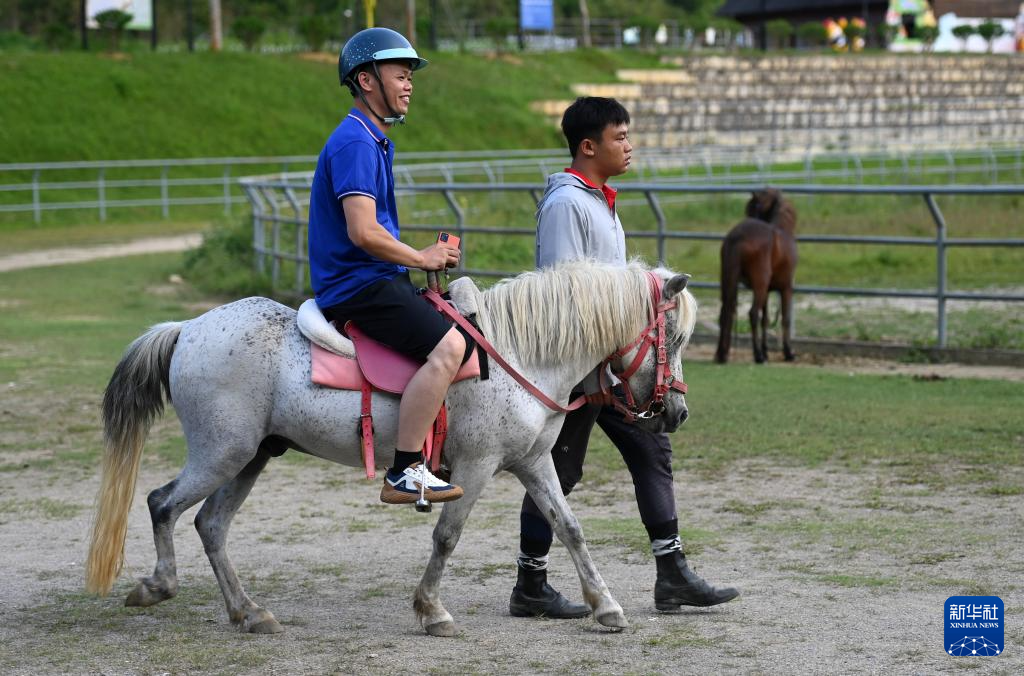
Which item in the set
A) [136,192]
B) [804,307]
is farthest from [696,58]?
[804,307]

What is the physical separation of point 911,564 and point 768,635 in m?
1.11

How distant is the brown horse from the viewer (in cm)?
1146

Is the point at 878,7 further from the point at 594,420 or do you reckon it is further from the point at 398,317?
the point at 398,317

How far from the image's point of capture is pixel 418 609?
471 cm

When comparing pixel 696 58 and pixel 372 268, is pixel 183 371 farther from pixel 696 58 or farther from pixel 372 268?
pixel 696 58

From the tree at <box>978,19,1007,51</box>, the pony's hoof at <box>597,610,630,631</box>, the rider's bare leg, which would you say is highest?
the tree at <box>978,19,1007,51</box>

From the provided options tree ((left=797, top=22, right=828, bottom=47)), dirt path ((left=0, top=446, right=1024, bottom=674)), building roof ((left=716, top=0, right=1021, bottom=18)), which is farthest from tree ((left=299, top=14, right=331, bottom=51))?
dirt path ((left=0, top=446, right=1024, bottom=674))

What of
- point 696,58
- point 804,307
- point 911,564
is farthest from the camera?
point 696,58

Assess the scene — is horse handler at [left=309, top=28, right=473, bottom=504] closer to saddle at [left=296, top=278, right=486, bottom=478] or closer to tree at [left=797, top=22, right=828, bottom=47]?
saddle at [left=296, top=278, right=486, bottom=478]

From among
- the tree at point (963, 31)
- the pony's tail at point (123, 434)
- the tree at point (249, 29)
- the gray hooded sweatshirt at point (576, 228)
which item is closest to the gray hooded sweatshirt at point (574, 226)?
the gray hooded sweatshirt at point (576, 228)

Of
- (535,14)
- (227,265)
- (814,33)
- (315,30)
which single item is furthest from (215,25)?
(814,33)

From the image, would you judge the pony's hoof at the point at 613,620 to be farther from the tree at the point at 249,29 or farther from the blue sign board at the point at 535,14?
the blue sign board at the point at 535,14

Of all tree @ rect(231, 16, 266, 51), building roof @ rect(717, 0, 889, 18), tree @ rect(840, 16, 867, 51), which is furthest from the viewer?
building roof @ rect(717, 0, 889, 18)

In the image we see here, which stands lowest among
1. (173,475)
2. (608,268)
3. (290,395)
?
(173,475)
